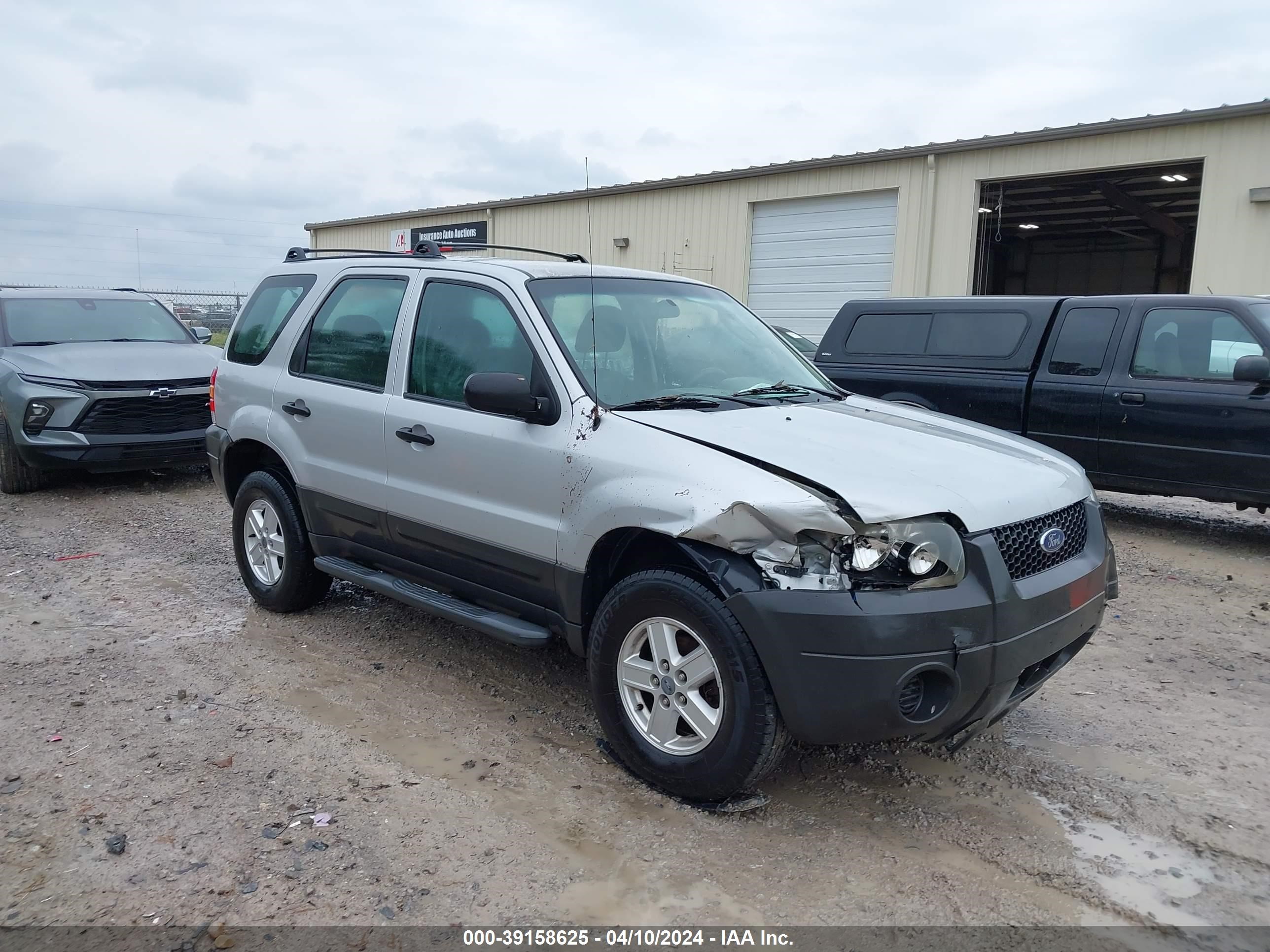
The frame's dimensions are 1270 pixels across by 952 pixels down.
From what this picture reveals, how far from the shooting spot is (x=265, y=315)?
5578 mm

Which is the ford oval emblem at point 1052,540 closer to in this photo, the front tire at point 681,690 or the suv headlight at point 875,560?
the suv headlight at point 875,560

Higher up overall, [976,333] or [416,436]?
[976,333]

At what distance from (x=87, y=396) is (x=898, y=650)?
26.2ft

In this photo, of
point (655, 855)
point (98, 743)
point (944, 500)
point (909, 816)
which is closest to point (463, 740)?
point (655, 855)

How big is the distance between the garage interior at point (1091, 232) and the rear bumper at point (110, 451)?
12393 millimetres

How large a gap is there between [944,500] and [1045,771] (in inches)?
53.2

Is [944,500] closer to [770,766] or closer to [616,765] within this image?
[770,766]

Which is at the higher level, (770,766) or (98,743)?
(770,766)

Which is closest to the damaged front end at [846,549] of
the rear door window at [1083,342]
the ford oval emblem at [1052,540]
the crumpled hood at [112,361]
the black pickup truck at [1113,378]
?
the ford oval emblem at [1052,540]

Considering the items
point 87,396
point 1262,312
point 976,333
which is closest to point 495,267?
point 976,333

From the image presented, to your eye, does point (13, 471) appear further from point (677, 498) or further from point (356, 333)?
point (677, 498)

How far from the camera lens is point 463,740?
3.94 metres

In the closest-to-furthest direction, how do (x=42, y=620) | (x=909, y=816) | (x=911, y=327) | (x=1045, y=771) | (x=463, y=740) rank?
(x=909, y=816) → (x=1045, y=771) → (x=463, y=740) → (x=42, y=620) → (x=911, y=327)

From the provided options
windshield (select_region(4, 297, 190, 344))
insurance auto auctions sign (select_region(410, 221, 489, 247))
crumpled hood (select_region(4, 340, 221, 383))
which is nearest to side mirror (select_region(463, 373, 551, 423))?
crumpled hood (select_region(4, 340, 221, 383))
